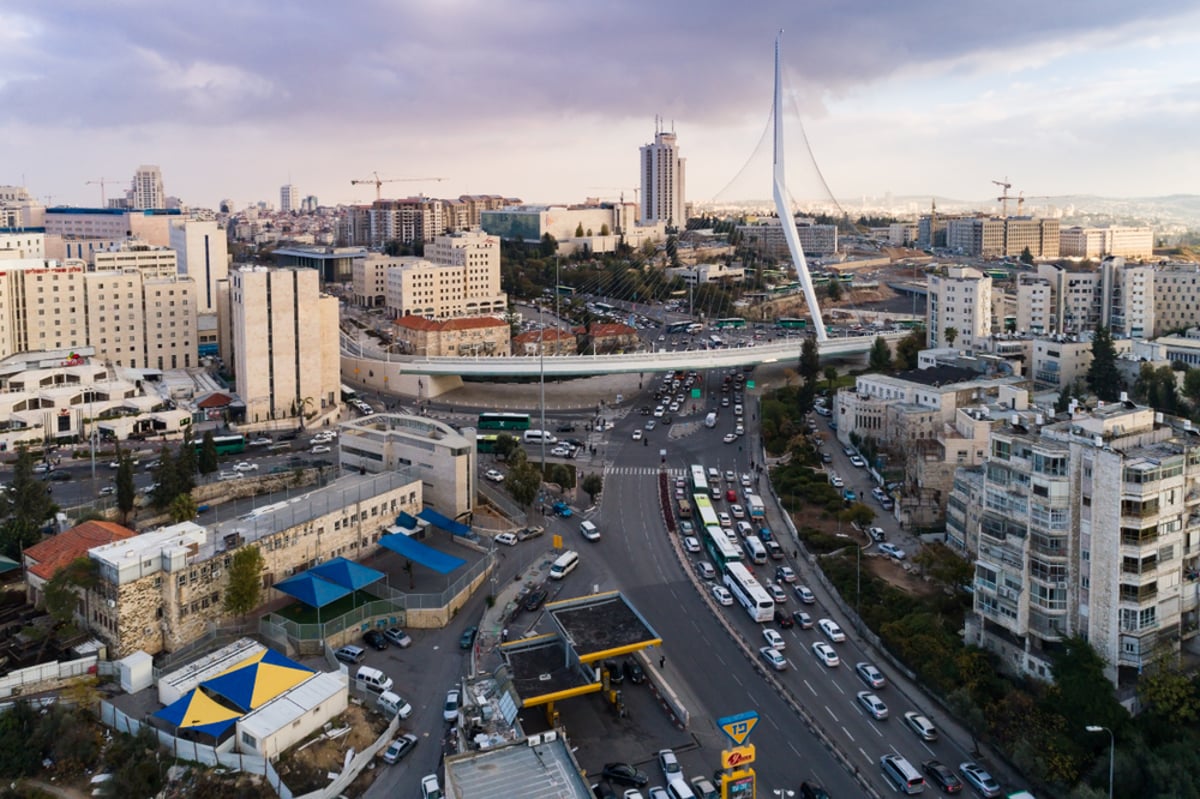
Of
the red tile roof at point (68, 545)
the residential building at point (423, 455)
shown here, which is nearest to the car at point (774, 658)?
the residential building at point (423, 455)

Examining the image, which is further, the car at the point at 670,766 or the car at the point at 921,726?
the car at the point at 921,726

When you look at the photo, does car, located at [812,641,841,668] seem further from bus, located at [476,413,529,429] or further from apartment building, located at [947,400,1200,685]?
bus, located at [476,413,529,429]

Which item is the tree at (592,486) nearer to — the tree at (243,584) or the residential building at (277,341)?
the tree at (243,584)

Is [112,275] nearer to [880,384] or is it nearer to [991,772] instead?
[880,384]

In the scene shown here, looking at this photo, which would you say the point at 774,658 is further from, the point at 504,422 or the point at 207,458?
the point at 504,422

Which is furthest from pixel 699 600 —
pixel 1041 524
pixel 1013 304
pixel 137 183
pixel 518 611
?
pixel 137 183
